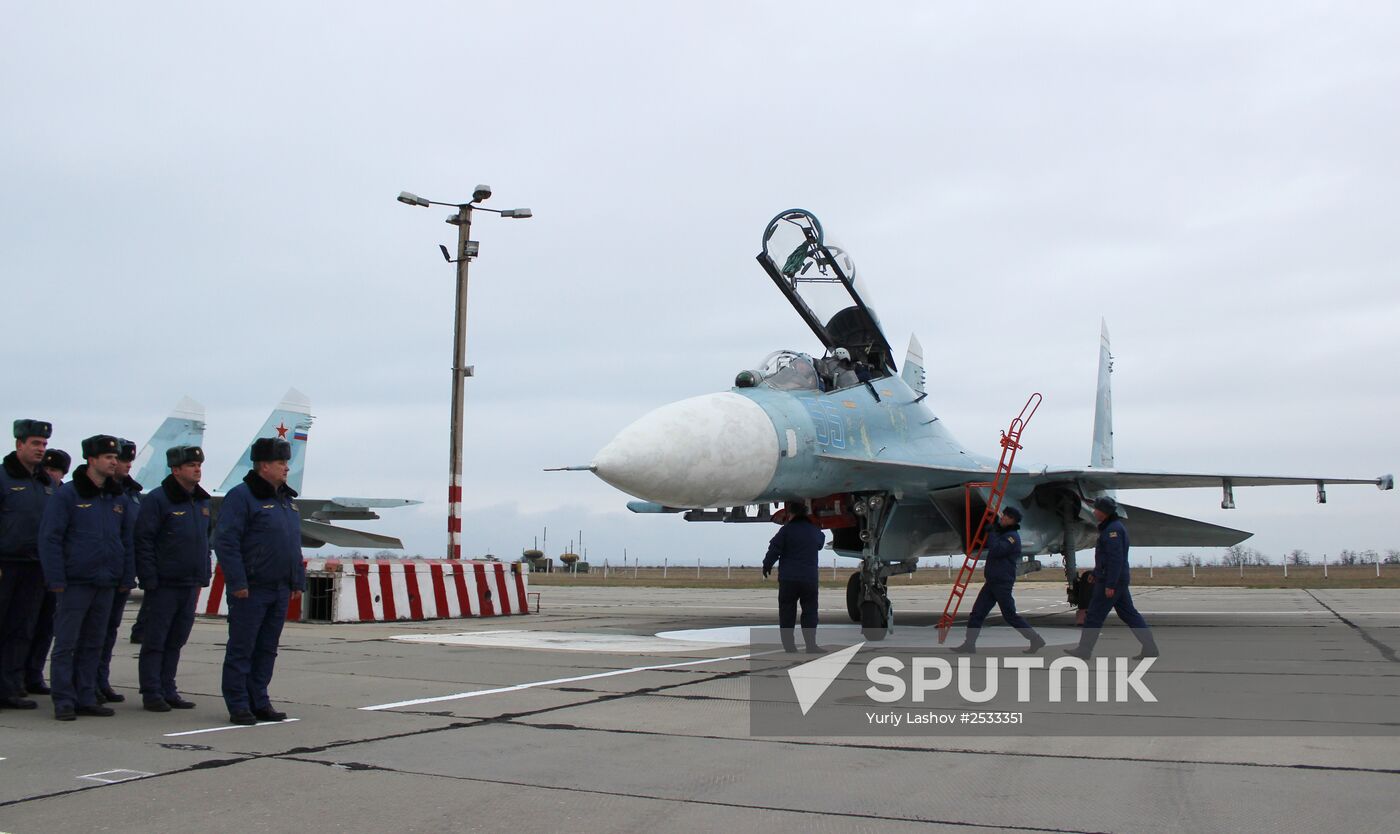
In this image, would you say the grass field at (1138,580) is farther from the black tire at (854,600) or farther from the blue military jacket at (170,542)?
the blue military jacket at (170,542)

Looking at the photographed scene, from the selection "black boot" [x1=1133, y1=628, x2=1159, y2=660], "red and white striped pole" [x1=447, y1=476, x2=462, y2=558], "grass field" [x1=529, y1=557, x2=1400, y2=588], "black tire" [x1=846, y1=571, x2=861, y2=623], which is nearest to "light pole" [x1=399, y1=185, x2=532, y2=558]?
"red and white striped pole" [x1=447, y1=476, x2=462, y2=558]

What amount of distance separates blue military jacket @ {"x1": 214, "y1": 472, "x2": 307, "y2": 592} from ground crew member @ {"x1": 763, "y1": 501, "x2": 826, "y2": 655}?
4.44m

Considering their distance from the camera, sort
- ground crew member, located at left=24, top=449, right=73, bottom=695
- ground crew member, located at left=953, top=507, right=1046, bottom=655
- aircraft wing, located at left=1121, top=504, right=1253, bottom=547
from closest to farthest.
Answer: ground crew member, located at left=24, top=449, right=73, bottom=695 < ground crew member, located at left=953, top=507, right=1046, bottom=655 < aircraft wing, located at left=1121, top=504, right=1253, bottom=547

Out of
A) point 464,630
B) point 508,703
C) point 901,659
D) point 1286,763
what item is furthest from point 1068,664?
point 464,630

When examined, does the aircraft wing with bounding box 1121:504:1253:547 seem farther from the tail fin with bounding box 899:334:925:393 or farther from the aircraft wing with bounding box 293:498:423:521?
the aircraft wing with bounding box 293:498:423:521

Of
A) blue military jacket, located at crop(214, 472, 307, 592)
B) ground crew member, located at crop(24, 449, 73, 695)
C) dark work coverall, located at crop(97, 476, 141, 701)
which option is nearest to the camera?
blue military jacket, located at crop(214, 472, 307, 592)

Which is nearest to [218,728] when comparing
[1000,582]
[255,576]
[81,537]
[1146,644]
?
[255,576]

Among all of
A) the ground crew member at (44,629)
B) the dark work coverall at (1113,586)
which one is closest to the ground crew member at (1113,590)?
the dark work coverall at (1113,586)

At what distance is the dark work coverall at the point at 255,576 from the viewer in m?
5.48

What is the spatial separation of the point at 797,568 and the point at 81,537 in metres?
5.55

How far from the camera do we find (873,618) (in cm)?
1118

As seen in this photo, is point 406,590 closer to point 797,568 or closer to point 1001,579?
point 797,568

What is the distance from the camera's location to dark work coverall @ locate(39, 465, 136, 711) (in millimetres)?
5699

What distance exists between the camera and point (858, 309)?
41.6 feet
